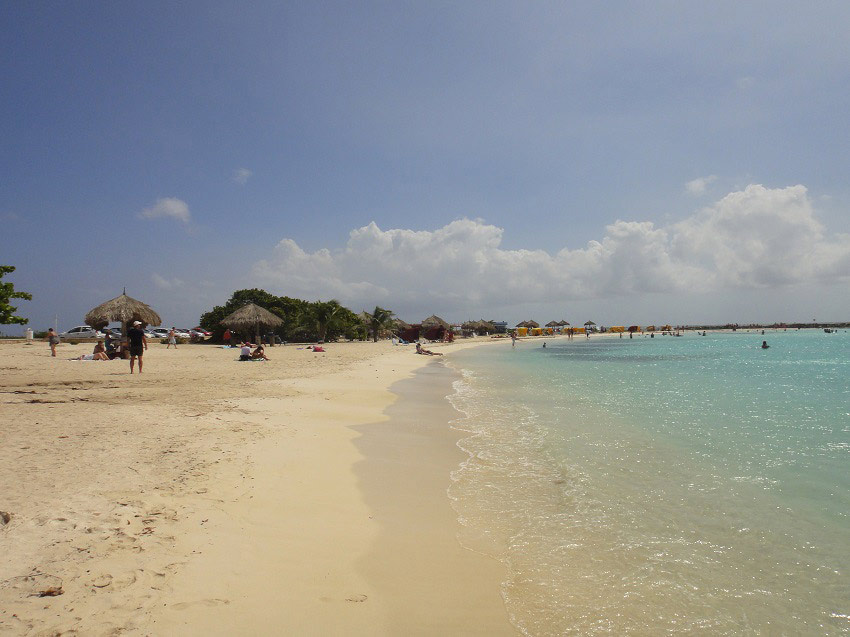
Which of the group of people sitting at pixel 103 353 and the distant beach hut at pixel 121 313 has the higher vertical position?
the distant beach hut at pixel 121 313

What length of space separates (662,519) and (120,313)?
25.3m

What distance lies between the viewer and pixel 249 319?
98.9 ft

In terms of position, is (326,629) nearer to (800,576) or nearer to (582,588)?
(582,588)

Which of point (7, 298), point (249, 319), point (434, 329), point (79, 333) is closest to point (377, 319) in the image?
point (434, 329)

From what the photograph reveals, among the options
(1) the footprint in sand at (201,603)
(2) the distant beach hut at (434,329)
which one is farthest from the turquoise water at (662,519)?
(2) the distant beach hut at (434,329)

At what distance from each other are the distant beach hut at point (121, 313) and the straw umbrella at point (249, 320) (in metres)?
6.66

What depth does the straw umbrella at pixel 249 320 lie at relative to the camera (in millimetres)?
30047

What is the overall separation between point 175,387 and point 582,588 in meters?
10.4

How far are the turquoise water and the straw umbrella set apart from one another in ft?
79.3

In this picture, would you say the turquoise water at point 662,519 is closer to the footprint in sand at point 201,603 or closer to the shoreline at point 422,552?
the shoreline at point 422,552

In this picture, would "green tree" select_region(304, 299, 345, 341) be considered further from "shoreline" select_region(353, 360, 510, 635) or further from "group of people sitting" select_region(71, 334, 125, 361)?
"shoreline" select_region(353, 360, 510, 635)

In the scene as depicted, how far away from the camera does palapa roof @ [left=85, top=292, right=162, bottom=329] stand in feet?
71.5

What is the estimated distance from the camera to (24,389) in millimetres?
9180

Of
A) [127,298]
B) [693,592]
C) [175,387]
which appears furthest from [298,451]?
[127,298]
